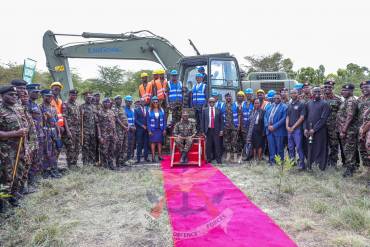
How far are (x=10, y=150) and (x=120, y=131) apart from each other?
357cm

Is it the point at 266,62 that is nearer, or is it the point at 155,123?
the point at 155,123

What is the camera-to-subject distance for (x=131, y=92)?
92.4 feet

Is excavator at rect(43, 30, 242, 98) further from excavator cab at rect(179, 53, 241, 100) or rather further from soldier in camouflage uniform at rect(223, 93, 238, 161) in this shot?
soldier in camouflage uniform at rect(223, 93, 238, 161)

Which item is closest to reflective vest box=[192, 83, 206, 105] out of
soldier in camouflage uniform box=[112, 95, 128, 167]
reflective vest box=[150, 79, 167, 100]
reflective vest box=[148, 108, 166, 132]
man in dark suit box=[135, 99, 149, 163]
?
reflective vest box=[150, 79, 167, 100]

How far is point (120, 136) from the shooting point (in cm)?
809

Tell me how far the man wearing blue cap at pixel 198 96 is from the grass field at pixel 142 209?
2.33 m

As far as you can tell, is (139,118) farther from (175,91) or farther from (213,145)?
(213,145)

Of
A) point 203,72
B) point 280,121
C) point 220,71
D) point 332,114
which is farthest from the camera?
point 220,71

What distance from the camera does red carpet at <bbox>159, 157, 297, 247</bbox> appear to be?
3.62m

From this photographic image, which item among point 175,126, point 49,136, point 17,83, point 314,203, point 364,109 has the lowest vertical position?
point 314,203

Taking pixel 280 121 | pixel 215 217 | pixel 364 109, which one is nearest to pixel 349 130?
pixel 364 109

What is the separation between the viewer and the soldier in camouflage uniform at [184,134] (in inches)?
321

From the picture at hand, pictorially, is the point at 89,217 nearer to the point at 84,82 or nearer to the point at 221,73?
the point at 221,73

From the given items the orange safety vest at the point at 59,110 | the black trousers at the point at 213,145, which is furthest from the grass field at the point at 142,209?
the black trousers at the point at 213,145
